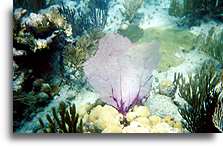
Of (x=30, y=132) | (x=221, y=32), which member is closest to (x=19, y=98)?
(x=30, y=132)

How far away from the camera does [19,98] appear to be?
1581 millimetres

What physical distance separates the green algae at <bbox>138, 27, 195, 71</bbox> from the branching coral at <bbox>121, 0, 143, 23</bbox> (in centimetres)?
8

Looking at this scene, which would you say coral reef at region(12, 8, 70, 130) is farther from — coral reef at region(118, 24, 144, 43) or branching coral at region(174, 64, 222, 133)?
branching coral at region(174, 64, 222, 133)

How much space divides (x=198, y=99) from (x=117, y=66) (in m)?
0.34

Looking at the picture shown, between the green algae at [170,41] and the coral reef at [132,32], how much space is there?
2 centimetres

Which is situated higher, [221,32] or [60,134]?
[221,32]

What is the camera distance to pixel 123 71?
161 centimetres

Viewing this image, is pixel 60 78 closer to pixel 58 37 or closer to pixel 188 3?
pixel 58 37

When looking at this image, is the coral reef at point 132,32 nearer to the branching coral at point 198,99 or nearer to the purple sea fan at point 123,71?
the purple sea fan at point 123,71

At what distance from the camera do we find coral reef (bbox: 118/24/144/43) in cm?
162

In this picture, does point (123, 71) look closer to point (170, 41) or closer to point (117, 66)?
point (117, 66)

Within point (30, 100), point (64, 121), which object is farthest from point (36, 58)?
point (64, 121)
